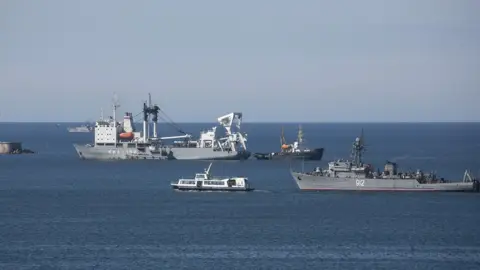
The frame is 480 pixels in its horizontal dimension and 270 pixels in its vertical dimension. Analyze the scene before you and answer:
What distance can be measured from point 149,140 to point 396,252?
11597 cm

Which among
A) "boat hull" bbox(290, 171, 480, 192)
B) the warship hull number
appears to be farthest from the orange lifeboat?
the warship hull number

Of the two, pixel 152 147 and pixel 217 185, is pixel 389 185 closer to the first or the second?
pixel 217 185

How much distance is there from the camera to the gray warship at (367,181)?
108875mm

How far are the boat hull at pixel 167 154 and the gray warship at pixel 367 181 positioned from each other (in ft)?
211

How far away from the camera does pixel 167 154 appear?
178 meters

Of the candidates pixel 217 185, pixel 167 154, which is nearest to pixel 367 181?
pixel 217 185

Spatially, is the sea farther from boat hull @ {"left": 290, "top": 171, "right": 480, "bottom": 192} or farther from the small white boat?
the small white boat

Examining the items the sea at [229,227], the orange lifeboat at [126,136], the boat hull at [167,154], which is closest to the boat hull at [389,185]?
the sea at [229,227]

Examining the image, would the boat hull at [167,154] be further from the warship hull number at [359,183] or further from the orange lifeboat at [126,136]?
the warship hull number at [359,183]

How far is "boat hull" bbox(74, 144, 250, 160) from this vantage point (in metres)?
175

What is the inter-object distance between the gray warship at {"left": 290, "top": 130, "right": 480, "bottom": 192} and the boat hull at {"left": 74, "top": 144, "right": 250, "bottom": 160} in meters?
64.2

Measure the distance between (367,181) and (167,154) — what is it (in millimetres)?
73213

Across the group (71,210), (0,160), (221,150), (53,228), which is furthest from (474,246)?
(0,160)

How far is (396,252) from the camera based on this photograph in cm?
6962
